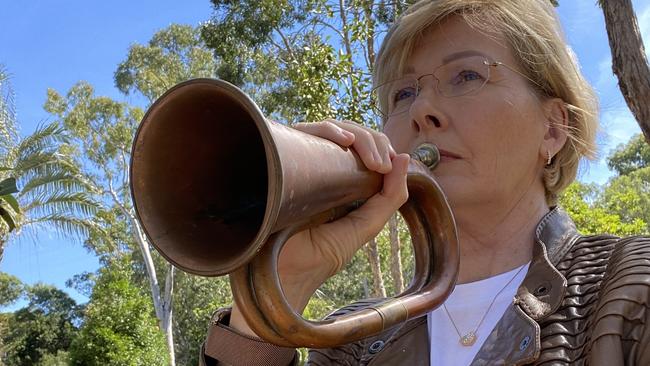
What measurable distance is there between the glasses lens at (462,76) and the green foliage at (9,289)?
116ft

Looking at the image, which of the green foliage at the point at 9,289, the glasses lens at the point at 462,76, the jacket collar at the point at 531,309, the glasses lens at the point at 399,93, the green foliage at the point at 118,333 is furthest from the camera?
the green foliage at the point at 9,289

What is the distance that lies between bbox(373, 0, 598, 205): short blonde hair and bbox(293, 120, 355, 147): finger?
2.18 ft

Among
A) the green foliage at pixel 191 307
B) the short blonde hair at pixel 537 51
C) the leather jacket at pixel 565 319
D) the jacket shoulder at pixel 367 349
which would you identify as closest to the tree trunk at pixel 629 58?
the short blonde hair at pixel 537 51

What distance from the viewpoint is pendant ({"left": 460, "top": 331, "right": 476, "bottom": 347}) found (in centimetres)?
143

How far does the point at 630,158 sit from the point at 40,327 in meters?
26.7

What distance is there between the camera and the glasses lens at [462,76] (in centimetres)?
153

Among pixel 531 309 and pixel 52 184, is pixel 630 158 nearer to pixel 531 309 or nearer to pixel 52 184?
pixel 52 184

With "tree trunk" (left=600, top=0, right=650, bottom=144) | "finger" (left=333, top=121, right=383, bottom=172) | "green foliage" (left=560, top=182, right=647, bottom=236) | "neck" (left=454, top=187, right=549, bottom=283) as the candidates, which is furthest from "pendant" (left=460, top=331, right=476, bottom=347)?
"green foliage" (left=560, top=182, right=647, bottom=236)

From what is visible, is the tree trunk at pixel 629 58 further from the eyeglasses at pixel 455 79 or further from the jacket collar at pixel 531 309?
the jacket collar at pixel 531 309

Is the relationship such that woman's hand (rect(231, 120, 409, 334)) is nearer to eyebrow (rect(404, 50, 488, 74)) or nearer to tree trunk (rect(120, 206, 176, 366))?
eyebrow (rect(404, 50, 488, 74))

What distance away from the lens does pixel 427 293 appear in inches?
48.8

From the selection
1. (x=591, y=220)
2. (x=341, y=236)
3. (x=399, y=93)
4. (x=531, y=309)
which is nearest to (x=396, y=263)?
(x=591, y=220)

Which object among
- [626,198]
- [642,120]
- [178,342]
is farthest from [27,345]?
[642,120]

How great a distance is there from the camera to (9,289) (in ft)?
114
